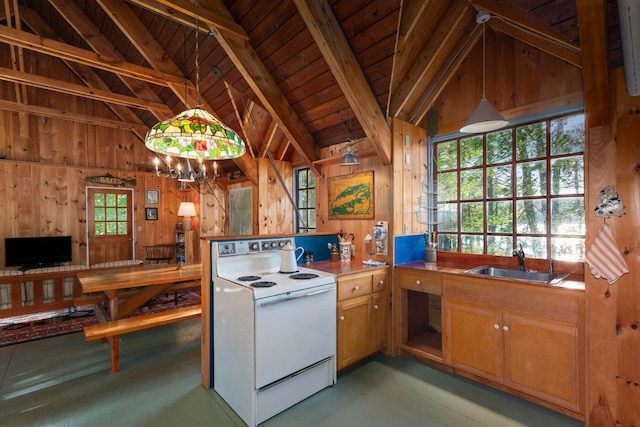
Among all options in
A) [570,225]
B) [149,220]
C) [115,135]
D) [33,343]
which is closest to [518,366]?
[570,225]

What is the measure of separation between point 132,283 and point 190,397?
52.2 inches

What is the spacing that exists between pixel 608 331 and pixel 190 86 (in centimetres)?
489

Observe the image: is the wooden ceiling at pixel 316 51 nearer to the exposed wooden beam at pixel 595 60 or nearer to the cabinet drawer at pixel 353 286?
the exposed wooden beam at pixel 595 60

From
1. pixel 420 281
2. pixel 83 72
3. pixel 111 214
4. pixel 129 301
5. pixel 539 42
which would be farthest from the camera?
pixel 111 214

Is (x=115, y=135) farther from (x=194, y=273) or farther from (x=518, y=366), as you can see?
(x=518, y=366)

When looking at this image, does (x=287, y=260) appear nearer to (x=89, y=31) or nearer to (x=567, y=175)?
(x=567, y=175)

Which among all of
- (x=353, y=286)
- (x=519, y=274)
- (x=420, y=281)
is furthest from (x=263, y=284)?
(x=519, y=274)

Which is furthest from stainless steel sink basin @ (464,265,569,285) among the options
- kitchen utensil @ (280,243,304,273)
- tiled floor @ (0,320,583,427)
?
kitchen utensil @ (280,243,304,273)

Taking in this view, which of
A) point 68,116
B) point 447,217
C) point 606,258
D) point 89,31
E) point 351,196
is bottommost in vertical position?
point 606,258

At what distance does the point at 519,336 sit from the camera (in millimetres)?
2176

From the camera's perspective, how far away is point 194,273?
345 centimetres

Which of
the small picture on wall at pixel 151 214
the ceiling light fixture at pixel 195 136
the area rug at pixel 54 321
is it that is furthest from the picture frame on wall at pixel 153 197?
the ceiling light fixture at pixel 195 136

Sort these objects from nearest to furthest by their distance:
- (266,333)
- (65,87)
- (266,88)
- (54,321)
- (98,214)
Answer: (266,333), (266,88), (54,321), (65,87), (98,214)

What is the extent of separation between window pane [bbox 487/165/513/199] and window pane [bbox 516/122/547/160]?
6.3 inches
